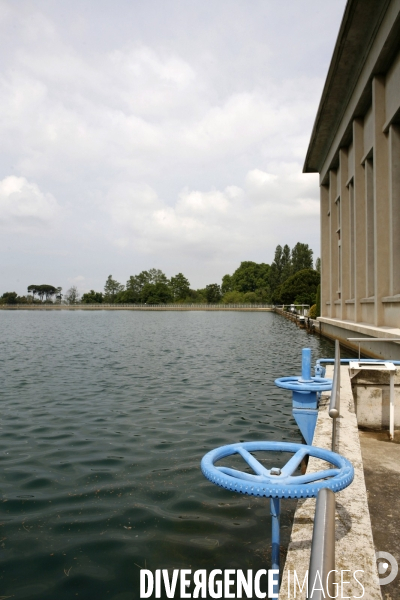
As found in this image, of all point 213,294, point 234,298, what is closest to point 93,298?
point 213,294

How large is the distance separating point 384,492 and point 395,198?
13.0 metres

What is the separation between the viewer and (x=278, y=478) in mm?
3346

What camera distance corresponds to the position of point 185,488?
6.84 m

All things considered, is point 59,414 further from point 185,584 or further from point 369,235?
point 369,235

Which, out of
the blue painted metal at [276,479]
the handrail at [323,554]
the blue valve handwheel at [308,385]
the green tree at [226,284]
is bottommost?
the blue valve handwheel at [308,385]

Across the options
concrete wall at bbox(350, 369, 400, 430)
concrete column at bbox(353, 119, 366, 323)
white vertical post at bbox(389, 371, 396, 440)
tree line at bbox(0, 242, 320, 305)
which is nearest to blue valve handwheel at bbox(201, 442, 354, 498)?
white vertical post at bbox(389, 371, 396, 440)

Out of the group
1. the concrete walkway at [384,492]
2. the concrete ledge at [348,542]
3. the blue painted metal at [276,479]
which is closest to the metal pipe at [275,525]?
the blue painted metal at [276,479]

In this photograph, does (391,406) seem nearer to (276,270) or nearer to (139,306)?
(276,270)

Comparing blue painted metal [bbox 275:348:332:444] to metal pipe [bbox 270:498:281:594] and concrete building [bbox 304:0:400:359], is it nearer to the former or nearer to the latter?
metal pipe [bbox 270:498:281:594]

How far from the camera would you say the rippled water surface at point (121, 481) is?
15.9 feet

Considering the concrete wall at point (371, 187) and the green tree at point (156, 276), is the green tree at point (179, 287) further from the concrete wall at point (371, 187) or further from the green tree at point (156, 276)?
the concrete wall at point (371, 187)

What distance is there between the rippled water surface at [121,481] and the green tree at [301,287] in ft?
279

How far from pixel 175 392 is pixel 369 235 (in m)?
11.5

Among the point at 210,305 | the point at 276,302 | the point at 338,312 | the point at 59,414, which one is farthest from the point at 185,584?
the point at 210,305
